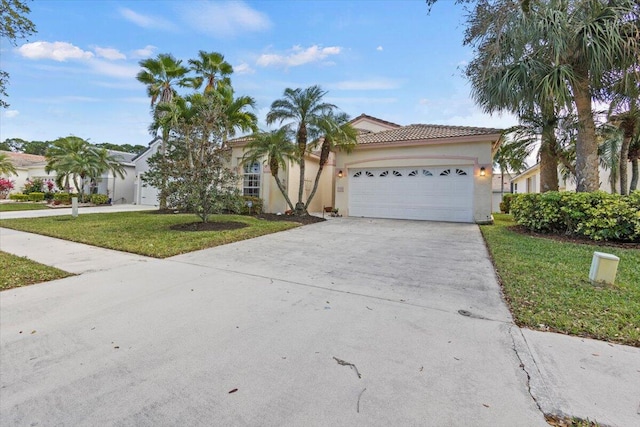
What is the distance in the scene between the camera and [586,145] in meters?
9.02

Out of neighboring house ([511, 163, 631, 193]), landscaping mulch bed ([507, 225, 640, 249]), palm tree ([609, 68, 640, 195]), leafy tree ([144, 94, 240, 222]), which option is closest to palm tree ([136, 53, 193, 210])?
leafy tree ([144, 94, 240, 222])

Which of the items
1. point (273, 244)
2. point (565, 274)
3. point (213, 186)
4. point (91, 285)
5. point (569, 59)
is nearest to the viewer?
point (91, 285)

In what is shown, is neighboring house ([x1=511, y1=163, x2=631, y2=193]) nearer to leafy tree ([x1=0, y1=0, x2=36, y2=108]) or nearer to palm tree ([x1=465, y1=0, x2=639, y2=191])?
palm tree ([x1=465, y1=0, x2=639, y2=191])

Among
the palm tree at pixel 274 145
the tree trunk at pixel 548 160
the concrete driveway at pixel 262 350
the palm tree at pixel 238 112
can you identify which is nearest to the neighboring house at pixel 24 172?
the palm tree at pixel 238 112

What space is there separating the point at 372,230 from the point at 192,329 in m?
7.93

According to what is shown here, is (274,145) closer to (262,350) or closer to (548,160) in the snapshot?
(262,350)

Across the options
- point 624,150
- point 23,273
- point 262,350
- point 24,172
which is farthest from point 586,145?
point 24,172

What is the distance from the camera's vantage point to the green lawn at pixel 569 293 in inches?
124

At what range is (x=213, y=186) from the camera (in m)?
9.80

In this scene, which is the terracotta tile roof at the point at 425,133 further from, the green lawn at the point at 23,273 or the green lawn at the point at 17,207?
the green lawn at the point at 17,207

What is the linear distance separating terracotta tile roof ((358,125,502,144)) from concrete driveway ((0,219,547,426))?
9.42m

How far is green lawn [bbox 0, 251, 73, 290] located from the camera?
4.56m

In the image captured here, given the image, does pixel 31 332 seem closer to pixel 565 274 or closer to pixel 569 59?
pixel 565 274

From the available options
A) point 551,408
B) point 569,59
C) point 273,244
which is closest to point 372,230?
point 273,244
